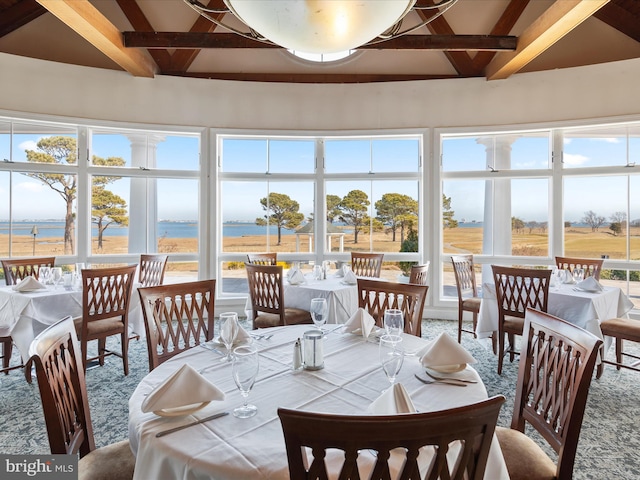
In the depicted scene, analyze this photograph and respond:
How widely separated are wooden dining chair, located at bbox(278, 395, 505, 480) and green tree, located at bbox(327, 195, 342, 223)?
473 cm

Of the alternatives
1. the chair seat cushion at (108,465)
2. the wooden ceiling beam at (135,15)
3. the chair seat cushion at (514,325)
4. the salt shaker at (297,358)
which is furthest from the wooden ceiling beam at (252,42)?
the chair seat cushion at (108,465)

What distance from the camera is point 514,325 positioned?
3184 mm

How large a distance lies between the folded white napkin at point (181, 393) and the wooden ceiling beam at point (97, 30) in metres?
3.53

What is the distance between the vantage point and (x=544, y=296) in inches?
117

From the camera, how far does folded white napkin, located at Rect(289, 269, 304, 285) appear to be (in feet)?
11.9

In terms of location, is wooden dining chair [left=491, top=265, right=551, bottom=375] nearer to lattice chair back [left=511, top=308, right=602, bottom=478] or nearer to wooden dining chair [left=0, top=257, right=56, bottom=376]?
lattice chair back [left=511, top=308, right=602, bottom=478]

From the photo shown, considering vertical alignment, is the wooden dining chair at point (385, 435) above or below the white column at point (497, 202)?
below

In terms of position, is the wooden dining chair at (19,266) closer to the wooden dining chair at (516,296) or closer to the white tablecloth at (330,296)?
the white tablecloth at (330,296)

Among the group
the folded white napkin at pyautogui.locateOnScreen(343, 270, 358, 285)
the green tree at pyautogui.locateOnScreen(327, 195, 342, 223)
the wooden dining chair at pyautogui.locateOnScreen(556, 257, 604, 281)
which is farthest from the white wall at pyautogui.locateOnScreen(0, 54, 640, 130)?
the folded white napkin at pyautogui.locateOnScreen(343, 270, 358, 285)

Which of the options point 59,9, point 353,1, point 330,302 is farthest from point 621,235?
point 59,9

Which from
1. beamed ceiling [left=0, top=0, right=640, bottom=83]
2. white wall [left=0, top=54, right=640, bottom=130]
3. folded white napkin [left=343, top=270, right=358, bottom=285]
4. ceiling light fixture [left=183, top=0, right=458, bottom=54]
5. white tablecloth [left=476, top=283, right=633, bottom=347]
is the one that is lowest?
white tablecloth [left=476, top=283, right=633, bottom=347]

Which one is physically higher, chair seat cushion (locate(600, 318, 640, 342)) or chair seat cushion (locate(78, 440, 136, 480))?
chair seat cushion (locate(600, 318, 640, 342))

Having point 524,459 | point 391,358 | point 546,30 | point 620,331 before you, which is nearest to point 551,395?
point 524,459

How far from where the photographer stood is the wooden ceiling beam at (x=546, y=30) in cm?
316
